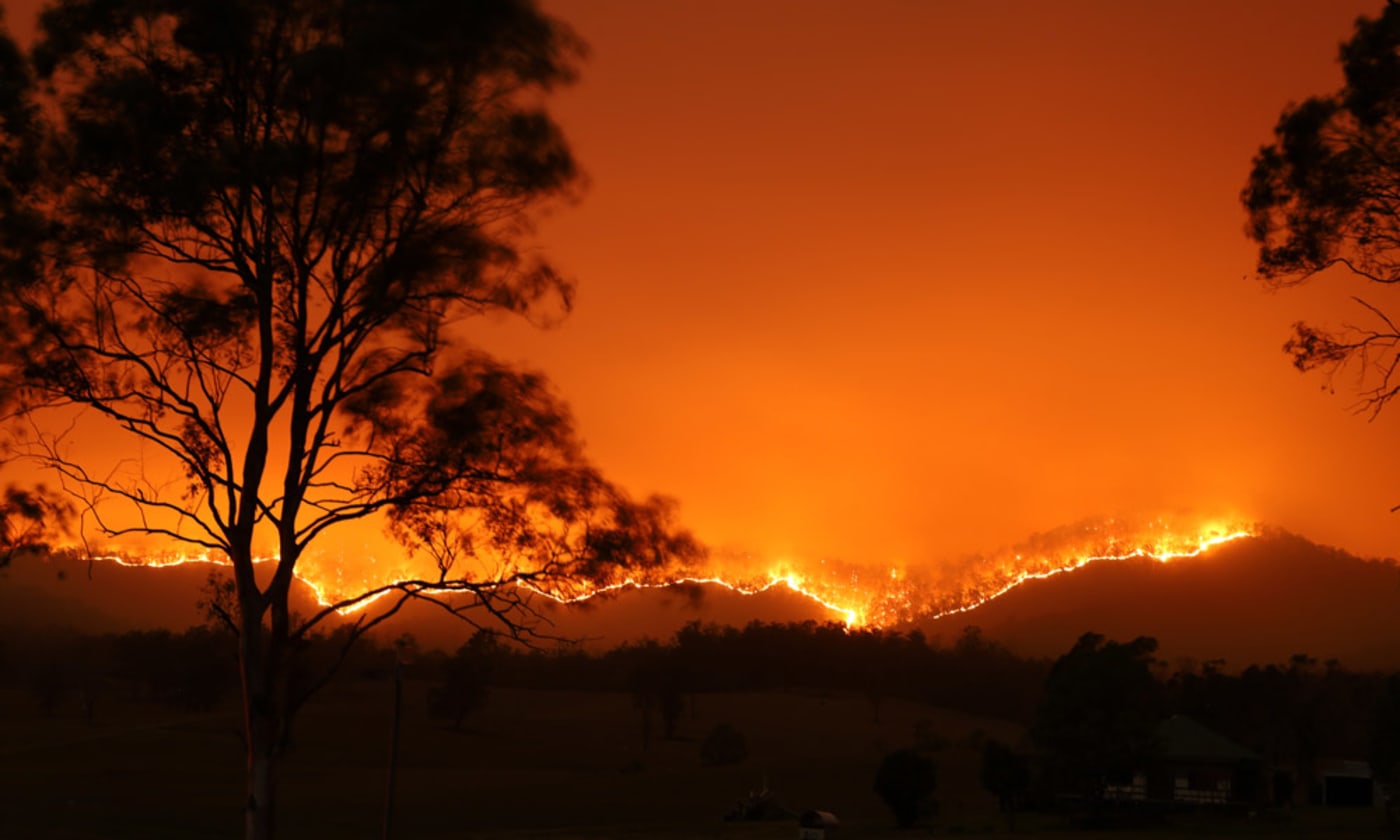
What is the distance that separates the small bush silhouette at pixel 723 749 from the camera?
94188mm

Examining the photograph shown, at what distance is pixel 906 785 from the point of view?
55875mm

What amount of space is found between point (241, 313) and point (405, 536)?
12.8ft

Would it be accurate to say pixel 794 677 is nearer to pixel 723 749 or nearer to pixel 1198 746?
pixel 723 749

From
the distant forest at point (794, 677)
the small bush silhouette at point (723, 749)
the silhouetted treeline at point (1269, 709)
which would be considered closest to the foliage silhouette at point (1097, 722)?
the distant forest at point (794, 677)

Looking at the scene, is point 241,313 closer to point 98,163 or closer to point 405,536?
point 98,163

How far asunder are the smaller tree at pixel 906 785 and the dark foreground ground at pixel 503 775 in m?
1.20

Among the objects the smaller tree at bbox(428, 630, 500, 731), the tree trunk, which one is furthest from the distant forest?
the tree trunk

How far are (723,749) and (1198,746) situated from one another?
40.5 m

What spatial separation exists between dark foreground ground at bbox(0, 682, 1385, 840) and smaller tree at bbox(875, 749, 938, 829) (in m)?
1.20

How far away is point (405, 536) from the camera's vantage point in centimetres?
1966

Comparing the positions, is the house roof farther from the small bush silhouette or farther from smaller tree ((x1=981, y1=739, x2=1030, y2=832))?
the small bush silhouette

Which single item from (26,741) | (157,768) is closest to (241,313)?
(157,768)

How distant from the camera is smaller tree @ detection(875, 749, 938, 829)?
55.9m

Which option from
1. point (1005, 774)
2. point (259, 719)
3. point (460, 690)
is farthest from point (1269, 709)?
point (259, 719)
